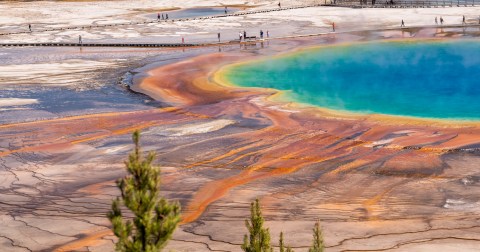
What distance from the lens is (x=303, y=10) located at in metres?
62.4

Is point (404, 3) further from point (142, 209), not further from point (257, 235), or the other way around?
point (142, 209)

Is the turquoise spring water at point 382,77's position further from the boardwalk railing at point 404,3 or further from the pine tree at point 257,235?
the pine tree at point 257,235

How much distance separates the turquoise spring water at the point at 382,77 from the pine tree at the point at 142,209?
71.2 ft

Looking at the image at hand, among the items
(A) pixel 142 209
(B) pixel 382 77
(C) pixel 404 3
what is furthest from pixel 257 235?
(C) pixel 404 3

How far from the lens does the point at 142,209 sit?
634 cm

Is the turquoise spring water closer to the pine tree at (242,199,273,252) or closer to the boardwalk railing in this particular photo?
the boardwalk railing

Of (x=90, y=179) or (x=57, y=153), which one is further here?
(x=57, y=153)

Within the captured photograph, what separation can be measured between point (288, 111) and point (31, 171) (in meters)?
10.9

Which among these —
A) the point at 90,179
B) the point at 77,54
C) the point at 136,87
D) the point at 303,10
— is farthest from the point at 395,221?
the point at 303,10

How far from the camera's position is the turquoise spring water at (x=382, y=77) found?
95.0ft

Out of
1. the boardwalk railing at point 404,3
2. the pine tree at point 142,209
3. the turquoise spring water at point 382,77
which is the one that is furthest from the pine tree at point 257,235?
the boardwalk railing at point 404,3

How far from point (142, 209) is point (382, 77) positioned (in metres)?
30.0

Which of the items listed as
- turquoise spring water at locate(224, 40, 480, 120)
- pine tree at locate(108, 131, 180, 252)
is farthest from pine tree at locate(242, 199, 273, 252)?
turquoise spring water at locate(224, 40, 480, 120)

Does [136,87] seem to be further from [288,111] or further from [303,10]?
[303,10]
